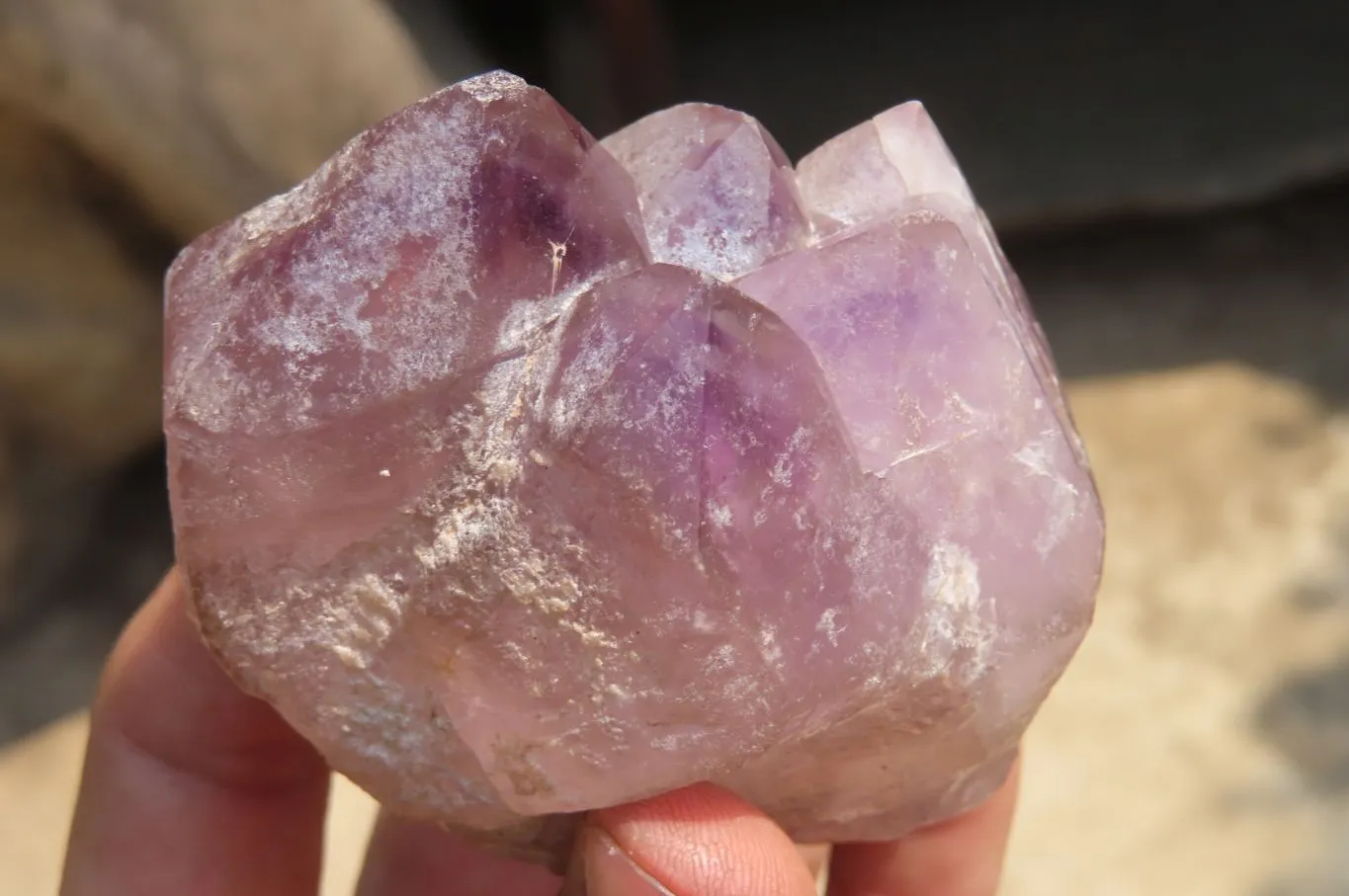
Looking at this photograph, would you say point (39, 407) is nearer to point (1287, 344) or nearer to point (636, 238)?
point (636, 238)

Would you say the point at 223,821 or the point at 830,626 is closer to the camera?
the point at 830,626

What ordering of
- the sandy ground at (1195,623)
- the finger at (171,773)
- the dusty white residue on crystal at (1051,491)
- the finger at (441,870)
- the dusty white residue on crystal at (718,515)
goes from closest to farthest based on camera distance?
the dusty white residue on crystal at (718,515) < the dusty white residue on crystal at (1051,491) < the finger at (171,773) < the finger at (441,870) < the sandy ground at (1195,623)

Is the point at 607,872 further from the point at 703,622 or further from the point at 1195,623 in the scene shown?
the point at 1195,623

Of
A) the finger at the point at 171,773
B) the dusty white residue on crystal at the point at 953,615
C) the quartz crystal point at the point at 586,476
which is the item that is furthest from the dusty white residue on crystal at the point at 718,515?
the finger at the point at 171,773

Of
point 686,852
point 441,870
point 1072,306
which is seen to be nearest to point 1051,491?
point 686,852

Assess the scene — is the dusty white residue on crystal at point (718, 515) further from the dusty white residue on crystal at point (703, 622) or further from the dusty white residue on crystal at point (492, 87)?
the dusty white residue on crystal at point (492, 87)

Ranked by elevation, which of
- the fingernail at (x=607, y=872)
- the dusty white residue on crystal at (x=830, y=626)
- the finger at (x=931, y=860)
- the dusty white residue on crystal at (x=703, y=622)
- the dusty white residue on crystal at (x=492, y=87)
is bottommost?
the finger at (x=931, y=860)

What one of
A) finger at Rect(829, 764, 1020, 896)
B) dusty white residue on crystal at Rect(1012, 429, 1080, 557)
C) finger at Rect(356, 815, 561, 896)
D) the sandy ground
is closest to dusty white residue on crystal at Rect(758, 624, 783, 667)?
dusty white residue on crystal at Rect(1012, 429, 1080, 557)

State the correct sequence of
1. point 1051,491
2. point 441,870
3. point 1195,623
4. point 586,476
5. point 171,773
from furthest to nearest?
point 1195,623 → point 441,870 → point 171,773 → point 1051,491 → point 586,476
